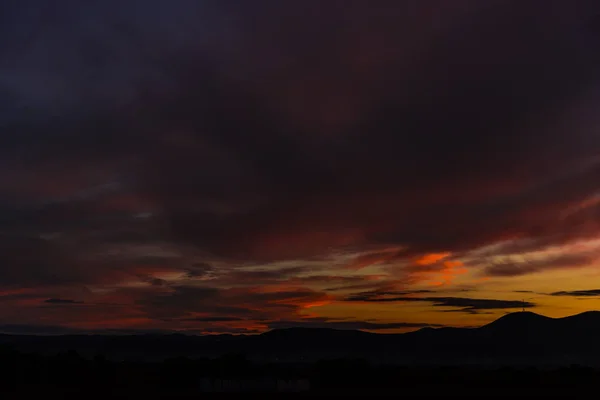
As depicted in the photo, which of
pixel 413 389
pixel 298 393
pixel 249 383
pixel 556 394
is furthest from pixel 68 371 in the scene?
pixel 556 394

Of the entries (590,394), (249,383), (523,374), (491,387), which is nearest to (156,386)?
(249,383)

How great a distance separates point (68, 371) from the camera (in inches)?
3551

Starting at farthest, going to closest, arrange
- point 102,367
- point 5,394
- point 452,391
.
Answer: point 102,367
point 452,391
point 5,394

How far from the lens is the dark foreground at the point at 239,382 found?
7025 cm

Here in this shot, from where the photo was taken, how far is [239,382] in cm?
8300

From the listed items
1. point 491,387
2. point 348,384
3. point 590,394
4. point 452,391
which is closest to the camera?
point 590,394

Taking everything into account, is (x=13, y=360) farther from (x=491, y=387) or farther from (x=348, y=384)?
(x=491, y=387)

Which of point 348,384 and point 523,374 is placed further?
point 523,374

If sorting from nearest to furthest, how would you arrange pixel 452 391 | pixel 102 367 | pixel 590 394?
pixel 590 394 → pixel 452 391 → pixel 102 367

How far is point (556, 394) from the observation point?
70.8 metres

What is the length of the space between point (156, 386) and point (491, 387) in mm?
39556

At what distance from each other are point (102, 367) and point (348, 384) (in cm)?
3456

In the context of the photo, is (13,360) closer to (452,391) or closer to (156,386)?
(156,386)

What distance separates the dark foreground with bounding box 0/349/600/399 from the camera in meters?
70.2
